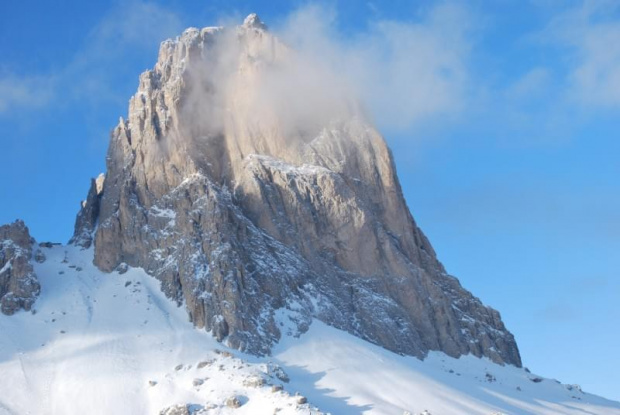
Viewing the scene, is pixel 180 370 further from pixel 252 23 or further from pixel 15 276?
pixel 252 23

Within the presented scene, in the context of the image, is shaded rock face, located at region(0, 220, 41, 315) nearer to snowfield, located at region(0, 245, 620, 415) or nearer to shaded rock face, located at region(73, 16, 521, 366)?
snowfield, located at region(0, 245, 620, 415)

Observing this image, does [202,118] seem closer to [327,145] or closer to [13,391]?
[327,145]

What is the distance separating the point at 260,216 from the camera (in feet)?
554

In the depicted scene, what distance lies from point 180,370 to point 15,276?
4200 cm

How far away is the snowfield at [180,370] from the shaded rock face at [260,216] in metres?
4.85

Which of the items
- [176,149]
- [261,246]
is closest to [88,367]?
[261,246]

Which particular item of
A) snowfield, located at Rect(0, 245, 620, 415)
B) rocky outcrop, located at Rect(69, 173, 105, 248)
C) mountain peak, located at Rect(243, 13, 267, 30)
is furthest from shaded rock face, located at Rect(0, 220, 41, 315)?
mountain peak, located at Rect(243, 13, 267, 30)

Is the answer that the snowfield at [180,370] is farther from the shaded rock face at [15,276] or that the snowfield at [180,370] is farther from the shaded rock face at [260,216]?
the shaded rock face at [260,216]

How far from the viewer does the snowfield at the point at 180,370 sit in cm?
12875

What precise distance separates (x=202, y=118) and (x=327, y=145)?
1034 inches

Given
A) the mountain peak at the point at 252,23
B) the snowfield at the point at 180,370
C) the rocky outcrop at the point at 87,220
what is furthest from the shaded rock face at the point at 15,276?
the mountain peak at the point at 252,23

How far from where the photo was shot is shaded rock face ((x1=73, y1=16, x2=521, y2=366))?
507 feet

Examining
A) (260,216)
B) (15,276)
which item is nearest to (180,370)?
(260,216)

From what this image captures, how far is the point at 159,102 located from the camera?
7111 inches
